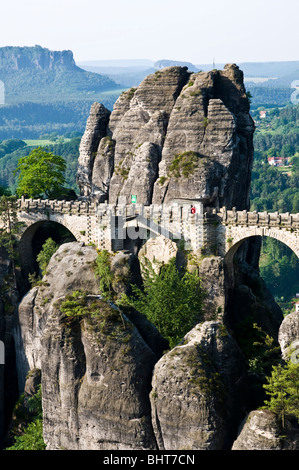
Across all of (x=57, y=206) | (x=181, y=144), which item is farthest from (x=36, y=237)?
(x=181, y=144)

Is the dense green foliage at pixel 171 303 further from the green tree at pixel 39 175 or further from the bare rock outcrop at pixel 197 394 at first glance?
the green tree at pixel 39 175

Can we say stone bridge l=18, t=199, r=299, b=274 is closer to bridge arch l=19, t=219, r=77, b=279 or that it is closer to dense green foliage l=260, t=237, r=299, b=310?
bridge arch l=19, t=219, r=77, b=279

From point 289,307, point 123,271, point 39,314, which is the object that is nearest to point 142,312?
point 123,271

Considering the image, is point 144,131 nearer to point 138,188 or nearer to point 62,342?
point 138,188

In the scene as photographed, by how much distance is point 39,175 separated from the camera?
247 ft

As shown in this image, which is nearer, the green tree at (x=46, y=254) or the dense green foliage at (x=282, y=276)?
the green tree at (x=46, y=254)

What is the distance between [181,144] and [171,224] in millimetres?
8653

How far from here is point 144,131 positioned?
70125 millimetres

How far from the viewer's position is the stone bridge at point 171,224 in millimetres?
59219

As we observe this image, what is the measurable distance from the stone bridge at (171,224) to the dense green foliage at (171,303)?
470 centimetres

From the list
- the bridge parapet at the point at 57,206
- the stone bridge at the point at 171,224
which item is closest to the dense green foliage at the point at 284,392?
the stone bridge at the point at 171,224

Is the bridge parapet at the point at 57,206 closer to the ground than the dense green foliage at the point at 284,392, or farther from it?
farther from it

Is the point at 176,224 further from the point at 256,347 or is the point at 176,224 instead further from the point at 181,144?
the point at 256,347

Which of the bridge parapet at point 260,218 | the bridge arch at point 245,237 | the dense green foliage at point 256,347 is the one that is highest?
the bridge parapet at point 260,218
